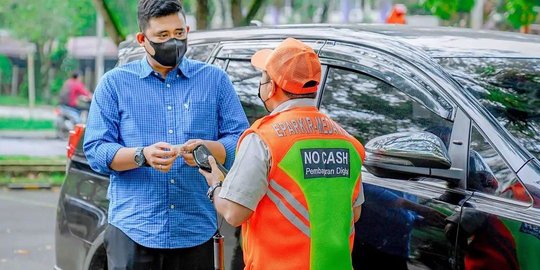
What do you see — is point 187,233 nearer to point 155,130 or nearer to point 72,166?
point 155,130

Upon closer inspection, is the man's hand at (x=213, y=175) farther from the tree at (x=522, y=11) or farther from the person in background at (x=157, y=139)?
the tree at (x=522, y=11)

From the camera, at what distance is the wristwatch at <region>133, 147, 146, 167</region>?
136 inches

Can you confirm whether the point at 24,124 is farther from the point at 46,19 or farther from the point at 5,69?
the point at 5,69

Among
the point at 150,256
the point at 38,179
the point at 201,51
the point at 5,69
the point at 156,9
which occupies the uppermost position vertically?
the point at 156,9

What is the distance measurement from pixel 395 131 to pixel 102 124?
1.13 meters

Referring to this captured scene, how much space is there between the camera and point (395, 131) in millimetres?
3686

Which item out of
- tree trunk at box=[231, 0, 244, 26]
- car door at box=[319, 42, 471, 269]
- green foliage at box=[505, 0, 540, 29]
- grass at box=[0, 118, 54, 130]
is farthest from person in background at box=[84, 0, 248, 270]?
grass at box=[0, 118, 54, 130]

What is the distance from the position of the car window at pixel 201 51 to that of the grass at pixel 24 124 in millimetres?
24687

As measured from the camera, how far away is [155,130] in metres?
3.64

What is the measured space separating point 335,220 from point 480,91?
0.94 m

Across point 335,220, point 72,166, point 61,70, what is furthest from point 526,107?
point 61,70

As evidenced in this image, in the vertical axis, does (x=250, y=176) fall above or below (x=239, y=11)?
below

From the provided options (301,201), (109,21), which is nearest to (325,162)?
(301,201)

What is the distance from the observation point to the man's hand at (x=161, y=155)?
3.38 m
